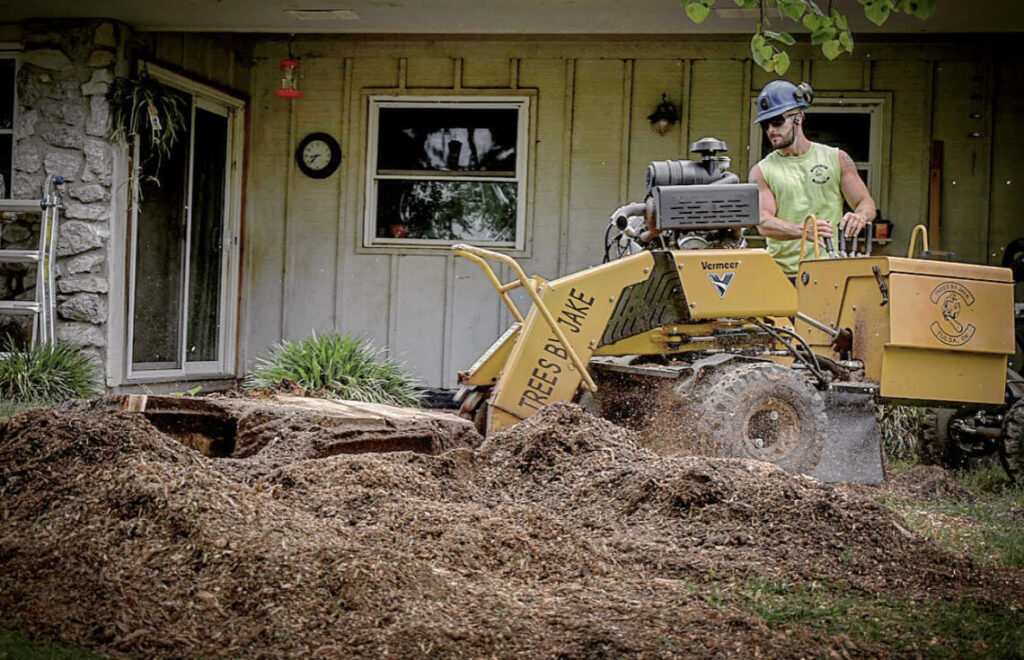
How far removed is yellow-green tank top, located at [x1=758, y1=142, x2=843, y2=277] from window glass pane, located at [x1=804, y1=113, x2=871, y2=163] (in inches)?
85.0

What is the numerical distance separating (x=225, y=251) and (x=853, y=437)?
5524 mm

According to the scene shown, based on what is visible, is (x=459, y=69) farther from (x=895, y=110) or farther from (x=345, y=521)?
(x=345, y=521)

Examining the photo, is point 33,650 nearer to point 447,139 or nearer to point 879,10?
point 879,10

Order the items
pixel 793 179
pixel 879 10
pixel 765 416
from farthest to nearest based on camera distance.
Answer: pixel 793 179 < pixel 765 416 < pixel 879 10

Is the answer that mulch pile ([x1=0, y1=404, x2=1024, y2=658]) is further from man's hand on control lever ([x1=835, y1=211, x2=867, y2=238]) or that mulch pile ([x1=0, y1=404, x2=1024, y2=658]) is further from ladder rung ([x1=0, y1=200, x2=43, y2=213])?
ladder rung ([x1=0, y1=200, x2=43, y2=213])

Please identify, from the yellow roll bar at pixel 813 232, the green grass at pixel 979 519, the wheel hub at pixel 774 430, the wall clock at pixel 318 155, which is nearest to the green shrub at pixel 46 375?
the wall clock at pixel 318 155

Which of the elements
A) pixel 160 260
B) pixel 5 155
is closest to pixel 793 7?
pixel 160 260

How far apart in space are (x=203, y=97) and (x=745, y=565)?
6759mm

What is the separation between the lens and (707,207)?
5.04 m

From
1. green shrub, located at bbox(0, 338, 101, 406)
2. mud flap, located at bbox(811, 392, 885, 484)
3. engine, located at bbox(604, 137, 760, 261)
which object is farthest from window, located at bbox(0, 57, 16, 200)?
mud flap, located at bbox(811, 392, 885, 484)

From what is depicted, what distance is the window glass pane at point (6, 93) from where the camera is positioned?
25.8 feet

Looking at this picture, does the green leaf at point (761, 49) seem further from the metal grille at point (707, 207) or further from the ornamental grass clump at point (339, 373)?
the ornamental grass clump at point (339, 373)

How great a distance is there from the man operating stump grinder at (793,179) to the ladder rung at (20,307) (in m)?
4.86

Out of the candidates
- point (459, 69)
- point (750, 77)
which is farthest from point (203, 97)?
point (750, 77)
